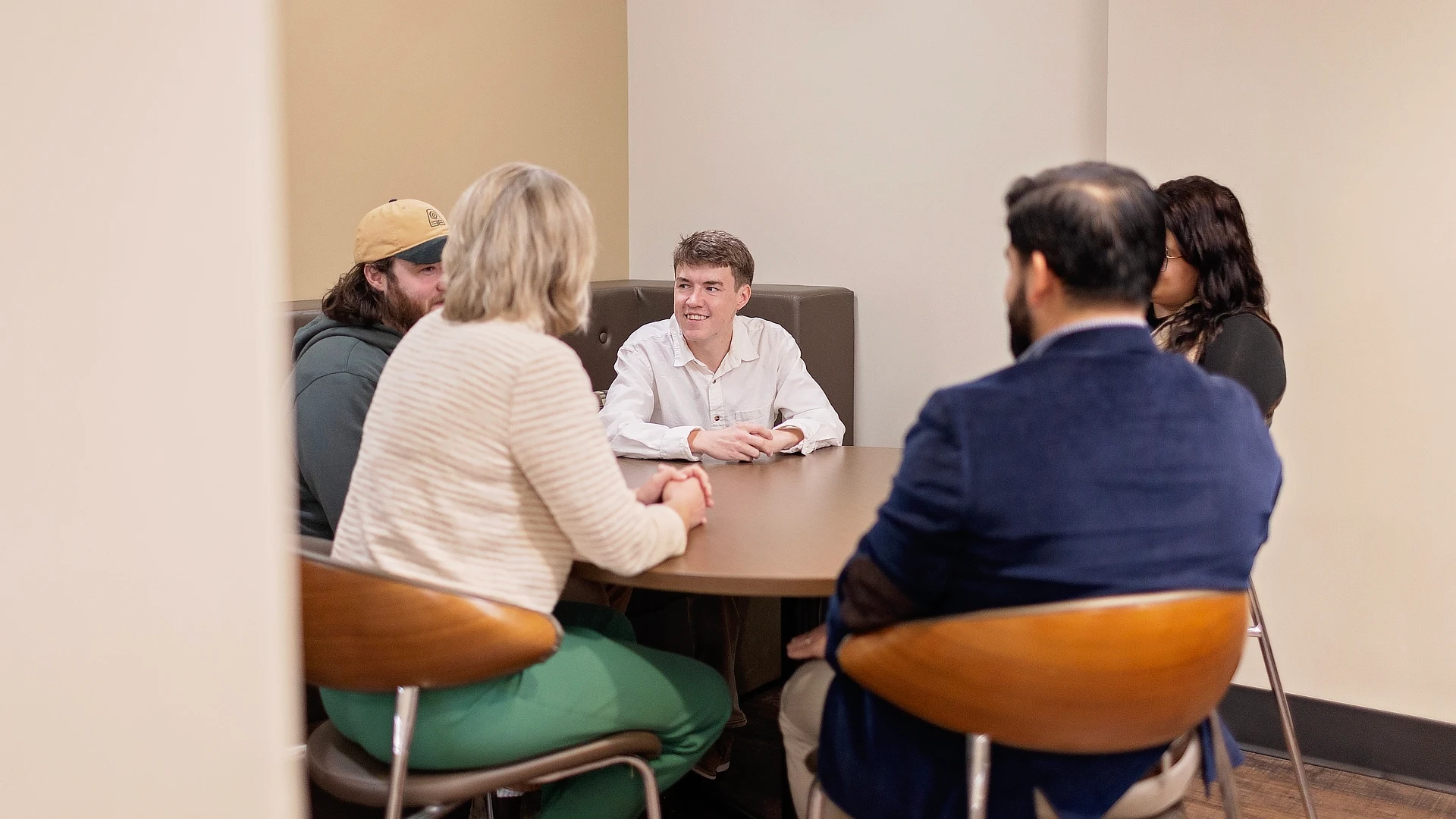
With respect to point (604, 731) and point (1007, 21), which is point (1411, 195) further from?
point (604, 731)

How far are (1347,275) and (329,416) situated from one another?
8.08 ft

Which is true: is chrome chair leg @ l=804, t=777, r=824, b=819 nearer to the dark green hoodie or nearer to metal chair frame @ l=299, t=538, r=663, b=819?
metal chair frame @ l=299, t=538, r=663, b=819

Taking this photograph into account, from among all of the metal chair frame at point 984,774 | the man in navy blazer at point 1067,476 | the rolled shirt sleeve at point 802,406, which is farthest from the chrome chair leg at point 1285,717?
the man in navy blazer at point 1067,476

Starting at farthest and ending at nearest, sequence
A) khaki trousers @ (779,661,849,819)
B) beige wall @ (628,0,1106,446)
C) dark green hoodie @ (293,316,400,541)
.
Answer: beige wall @ (628,0,1106,446), dark green hoodie @ (293,316,400,541), khaki trousers @ (779,661,849,819)

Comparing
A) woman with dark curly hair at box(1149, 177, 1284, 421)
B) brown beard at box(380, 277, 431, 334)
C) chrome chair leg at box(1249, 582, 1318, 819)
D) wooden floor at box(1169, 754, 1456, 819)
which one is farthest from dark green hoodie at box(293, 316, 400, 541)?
wooden floor at box(1169, 754, 1456, 819)

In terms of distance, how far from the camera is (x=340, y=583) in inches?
64.4

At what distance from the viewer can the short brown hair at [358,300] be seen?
238 centimetres

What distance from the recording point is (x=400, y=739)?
5.58ft

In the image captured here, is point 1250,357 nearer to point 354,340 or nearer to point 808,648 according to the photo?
point 808,648

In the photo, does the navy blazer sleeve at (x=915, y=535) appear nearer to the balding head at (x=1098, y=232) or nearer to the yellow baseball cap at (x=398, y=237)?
the balding head at (x=1098, y=232)

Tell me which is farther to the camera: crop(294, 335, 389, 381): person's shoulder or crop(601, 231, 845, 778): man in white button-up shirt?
crop(601, 231, 845, 778): man in white button-up shirt

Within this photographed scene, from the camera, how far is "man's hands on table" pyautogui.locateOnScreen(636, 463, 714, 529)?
6.64 ft

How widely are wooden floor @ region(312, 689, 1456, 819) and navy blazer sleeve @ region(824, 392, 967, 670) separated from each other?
141 cm

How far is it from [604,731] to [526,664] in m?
0.22
